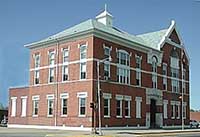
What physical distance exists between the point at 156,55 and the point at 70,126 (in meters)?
19.2

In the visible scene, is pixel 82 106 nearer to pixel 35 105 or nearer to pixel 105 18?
pixel 35 105

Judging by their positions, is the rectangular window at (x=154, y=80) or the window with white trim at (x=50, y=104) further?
the rectangular window at (x=154, y=80)

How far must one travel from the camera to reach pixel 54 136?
33.2m

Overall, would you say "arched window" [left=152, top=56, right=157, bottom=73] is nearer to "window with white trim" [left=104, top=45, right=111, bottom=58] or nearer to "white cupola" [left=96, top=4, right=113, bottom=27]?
"white cupola" [left=96, top=4, right=113, bottom=27]

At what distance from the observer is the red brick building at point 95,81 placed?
46562 mm

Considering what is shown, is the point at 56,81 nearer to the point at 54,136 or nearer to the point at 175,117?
the point at 54,136

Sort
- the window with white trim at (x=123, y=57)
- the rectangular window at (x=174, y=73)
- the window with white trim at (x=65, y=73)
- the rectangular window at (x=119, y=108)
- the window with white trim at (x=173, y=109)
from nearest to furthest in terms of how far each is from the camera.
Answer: the rectangular window at (x=119, y=108) → the window with white trim at (x=65, y=73) → the window with white trim at (x=123, y=57) → the window with white trim at (x=173, y=109) → the rectangular window at (x=174, y=73)

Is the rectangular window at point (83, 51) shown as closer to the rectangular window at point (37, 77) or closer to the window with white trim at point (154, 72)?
the rectangular window at point (37, 77)

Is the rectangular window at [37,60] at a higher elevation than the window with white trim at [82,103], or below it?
higher

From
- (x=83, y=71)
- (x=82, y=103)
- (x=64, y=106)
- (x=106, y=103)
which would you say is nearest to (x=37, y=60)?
(x=64, y=106)

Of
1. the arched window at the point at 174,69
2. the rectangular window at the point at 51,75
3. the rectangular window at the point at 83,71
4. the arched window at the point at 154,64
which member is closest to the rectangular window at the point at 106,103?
the rectangular window at the point at 83,71

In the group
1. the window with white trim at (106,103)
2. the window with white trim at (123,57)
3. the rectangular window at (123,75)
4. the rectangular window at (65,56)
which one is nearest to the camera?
the window with white trim at (106,103)

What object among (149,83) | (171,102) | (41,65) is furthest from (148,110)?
(41,65)

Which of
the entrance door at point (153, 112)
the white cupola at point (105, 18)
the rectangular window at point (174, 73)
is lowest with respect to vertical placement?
the entrance door at point (153, 112)
